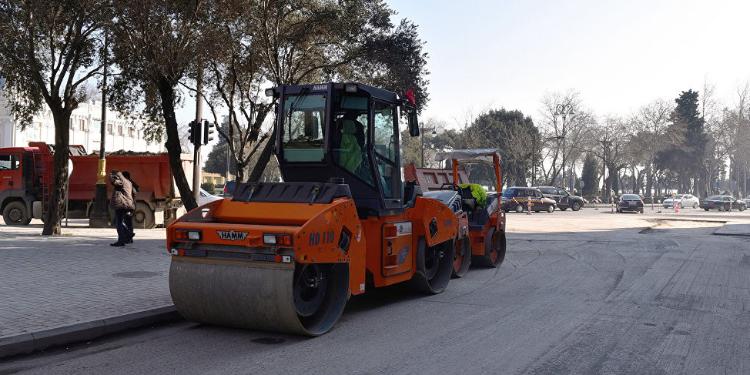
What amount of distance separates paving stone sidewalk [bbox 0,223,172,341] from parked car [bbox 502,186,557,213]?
2958 centimetres

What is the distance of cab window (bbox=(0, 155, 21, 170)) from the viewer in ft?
70.6

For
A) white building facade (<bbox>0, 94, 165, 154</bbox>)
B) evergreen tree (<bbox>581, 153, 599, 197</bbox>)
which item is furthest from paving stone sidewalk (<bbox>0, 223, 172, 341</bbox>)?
evergreen tree (<bbox>581, 153, 599, 197</bbox>)

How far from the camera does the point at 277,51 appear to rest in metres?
16.1

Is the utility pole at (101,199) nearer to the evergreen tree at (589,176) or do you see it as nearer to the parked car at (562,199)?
the parked car at (562,199)

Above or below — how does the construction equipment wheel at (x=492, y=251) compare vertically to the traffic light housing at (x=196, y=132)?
below

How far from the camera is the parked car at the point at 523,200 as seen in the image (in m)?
41.5

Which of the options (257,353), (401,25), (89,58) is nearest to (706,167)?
(401,25)

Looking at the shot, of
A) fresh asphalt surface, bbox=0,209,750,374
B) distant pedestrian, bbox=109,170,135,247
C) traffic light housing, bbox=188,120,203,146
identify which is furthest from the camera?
traffic light housing, bbox=188,120,203,146

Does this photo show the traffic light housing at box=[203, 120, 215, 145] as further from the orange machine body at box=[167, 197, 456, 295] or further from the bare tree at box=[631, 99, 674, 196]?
the bare tree at box=[631, 99, 674, 196]

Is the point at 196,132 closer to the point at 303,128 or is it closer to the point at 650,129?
the point at 303,128

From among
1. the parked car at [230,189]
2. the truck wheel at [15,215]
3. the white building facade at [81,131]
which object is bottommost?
the truck wheel at [15,215]

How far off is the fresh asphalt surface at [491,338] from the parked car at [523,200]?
98.9ft

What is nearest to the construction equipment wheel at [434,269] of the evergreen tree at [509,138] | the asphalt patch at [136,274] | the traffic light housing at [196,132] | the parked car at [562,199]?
the asphalt patch at [136,274]

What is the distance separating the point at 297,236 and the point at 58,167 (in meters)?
12.2
